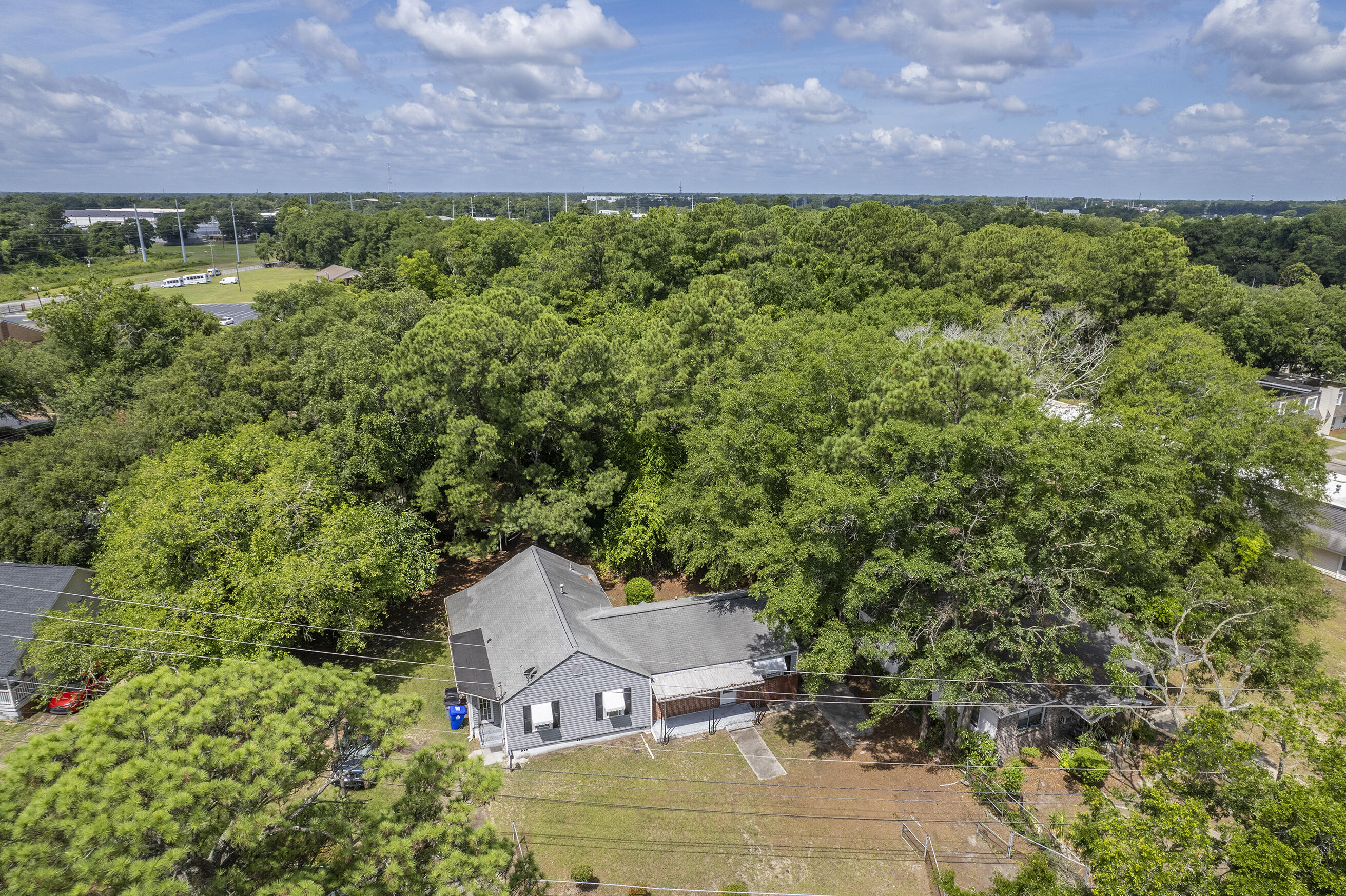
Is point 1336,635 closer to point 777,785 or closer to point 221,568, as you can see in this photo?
point 777,785

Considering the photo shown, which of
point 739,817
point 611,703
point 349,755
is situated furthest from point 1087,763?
point 349,755

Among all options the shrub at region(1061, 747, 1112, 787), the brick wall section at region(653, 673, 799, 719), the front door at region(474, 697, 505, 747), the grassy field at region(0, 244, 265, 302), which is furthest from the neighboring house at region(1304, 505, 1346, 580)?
the grassy field at region(0, 244, 265, 302)

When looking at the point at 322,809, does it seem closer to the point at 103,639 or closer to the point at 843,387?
the point at 103,639

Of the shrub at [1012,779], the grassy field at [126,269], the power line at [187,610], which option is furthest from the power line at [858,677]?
the grassy field at [126,269]

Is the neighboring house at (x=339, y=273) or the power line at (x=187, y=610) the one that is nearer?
the power line at (x=187, y=610)

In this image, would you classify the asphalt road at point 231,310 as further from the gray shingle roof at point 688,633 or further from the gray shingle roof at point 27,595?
the gray shingle roof at point 688,633

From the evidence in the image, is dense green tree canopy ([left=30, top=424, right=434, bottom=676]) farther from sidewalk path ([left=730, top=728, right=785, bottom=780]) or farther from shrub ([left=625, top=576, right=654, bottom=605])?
sidewalk path ([left=730, top=728, right=785, bottom=780])
